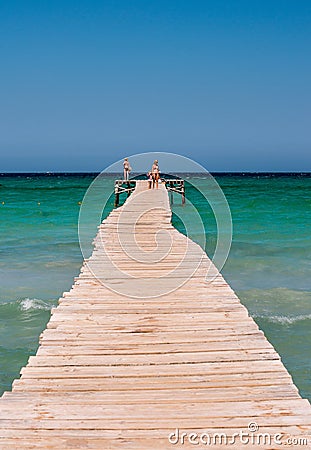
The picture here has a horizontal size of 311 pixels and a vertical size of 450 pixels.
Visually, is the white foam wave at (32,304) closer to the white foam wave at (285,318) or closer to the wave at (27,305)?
the wave at (27,305)

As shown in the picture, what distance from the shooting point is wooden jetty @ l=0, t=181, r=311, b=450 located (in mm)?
2830

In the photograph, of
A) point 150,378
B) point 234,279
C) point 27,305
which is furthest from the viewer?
point 234,279

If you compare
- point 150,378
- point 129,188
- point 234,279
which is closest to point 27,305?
point 234,279

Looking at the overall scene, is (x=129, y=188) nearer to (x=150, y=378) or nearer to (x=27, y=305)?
(x=27, y=305)

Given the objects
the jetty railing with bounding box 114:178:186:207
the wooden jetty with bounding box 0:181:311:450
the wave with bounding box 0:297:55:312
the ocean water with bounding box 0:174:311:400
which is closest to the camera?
the wooden jetty with bounding box 0:181:311:450

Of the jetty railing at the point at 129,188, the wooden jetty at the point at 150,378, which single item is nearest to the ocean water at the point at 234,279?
the wooden jetty at the point at 150,378

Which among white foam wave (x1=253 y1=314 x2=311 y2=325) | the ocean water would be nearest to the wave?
the ocean water

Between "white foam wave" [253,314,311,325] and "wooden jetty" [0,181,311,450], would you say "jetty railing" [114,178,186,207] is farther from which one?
"wooden jetty" [0,181,311,450]

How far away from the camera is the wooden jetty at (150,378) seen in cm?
283

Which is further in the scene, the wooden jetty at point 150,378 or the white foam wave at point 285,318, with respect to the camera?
the white foam wave at point 285,318

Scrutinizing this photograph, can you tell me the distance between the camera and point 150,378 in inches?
140

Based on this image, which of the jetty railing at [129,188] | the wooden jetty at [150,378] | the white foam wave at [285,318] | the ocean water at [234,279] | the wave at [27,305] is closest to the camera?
the wooden jetty at [150,378]

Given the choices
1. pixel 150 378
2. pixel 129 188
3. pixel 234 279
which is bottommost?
pixel 234 279

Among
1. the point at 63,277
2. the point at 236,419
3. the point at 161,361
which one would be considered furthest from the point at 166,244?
the point at 236,419
